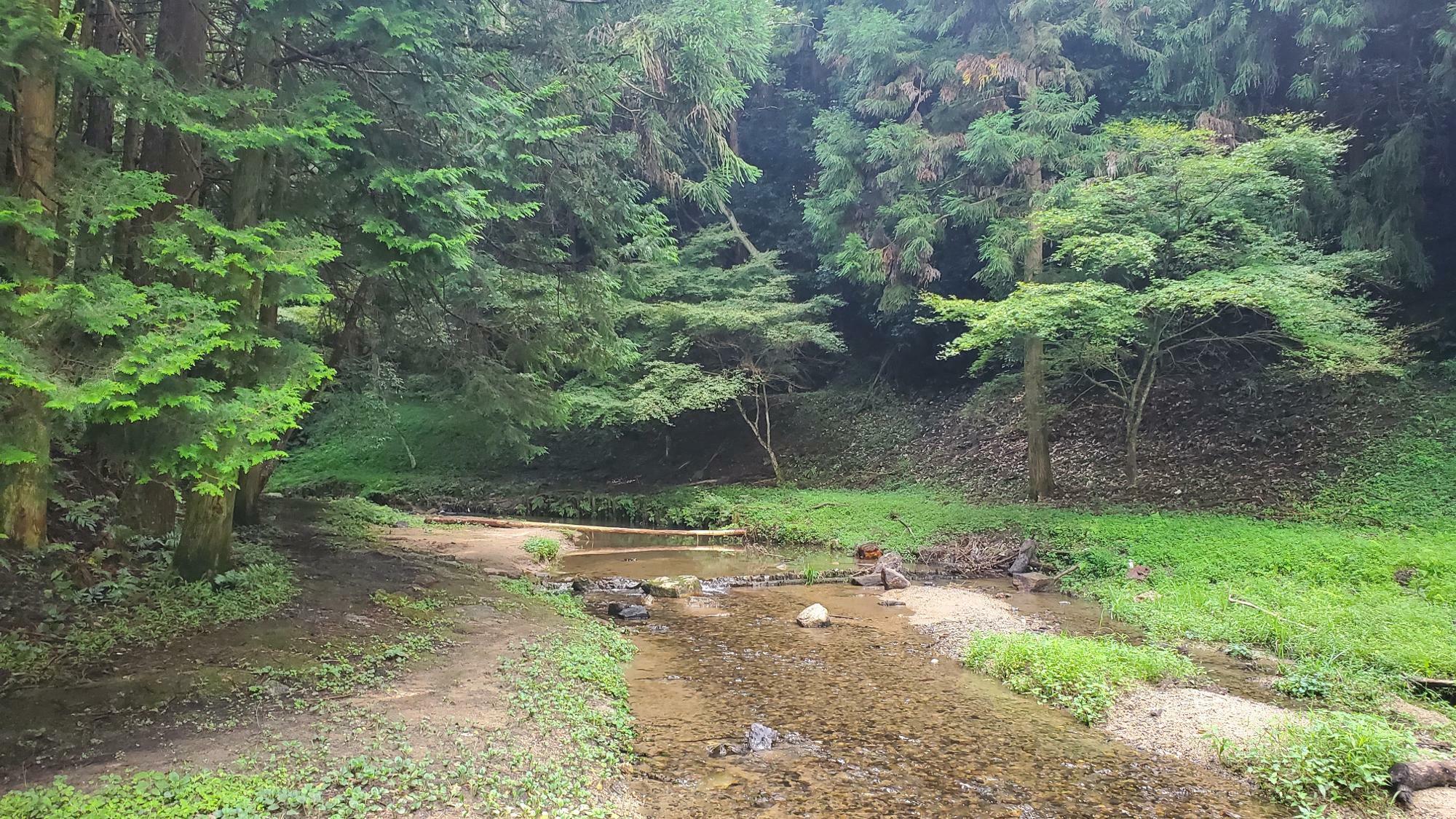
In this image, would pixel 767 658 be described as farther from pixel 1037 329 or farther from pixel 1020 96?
pixel 1020 96

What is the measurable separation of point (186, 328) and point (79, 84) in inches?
112

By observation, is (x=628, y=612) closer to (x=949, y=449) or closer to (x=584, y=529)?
(x=584, y=529)

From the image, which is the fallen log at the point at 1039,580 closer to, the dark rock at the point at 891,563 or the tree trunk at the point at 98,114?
the dark rock at the point at 891,563

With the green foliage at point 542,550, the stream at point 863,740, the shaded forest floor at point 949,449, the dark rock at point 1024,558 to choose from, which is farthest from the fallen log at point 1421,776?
the green foliage at point 542,550

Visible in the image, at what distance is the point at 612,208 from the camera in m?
9.04

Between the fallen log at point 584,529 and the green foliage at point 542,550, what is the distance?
2.54 metres

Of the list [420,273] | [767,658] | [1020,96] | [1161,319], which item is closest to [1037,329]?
[1161,319]

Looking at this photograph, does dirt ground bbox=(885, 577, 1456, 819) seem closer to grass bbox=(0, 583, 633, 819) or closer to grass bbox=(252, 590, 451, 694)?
grass bbox=(0, 583, 633, 819)

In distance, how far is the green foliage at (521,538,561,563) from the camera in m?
12.4

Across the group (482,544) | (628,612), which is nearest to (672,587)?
(628,612)

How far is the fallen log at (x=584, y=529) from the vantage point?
49.2 ft

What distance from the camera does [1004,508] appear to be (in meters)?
13.5

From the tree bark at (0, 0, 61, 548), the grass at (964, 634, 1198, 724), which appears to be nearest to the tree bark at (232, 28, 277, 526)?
the tree bark at (0, 0, 61, 548)

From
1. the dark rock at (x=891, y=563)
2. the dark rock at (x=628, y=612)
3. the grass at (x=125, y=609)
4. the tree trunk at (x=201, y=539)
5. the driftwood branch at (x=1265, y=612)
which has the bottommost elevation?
the dark rock at (x=628, y=612)
